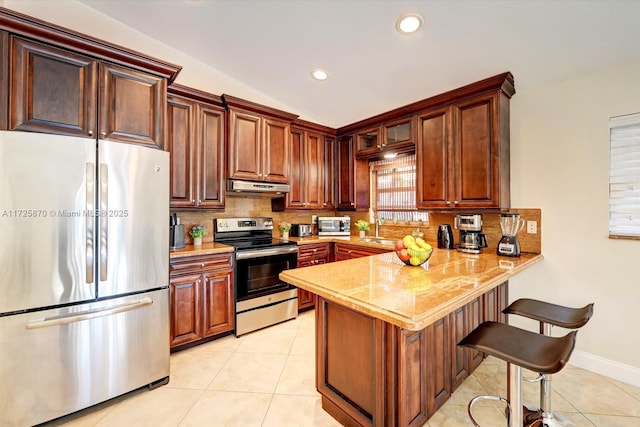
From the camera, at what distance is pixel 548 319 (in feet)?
5.03

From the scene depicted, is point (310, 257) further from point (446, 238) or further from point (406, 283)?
point (406, 283)

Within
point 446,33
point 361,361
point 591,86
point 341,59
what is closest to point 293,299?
point 361,361

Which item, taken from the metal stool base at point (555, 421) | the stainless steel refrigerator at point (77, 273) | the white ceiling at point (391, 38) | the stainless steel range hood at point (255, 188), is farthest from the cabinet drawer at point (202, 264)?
the metal stool base at point (555, 421)

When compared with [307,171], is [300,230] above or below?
below

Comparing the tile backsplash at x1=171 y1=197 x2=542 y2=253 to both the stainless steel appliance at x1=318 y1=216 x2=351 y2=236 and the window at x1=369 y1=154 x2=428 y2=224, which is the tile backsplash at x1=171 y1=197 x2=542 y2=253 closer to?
the window at x1=369 y1=154 x2=428 y2=224

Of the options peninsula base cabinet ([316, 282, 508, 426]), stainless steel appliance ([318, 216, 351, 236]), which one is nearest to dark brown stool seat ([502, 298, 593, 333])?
peninsula base cabinet ([316, 282, 508, 426])

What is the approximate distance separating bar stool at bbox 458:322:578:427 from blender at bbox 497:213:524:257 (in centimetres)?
116

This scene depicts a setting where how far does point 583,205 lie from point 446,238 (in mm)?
1095

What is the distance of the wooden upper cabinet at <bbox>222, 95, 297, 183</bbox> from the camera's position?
120 inches

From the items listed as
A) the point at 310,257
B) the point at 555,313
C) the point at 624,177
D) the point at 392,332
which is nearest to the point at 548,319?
the point at 555,313

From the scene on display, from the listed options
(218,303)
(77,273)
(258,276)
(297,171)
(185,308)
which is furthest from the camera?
(297,171)

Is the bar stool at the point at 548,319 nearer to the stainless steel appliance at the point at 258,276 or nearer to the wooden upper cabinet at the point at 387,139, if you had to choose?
the wooden upper cabinet at the point at 387,139

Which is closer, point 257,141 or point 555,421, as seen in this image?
point 555,421

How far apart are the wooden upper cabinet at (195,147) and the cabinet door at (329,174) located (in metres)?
1.54
